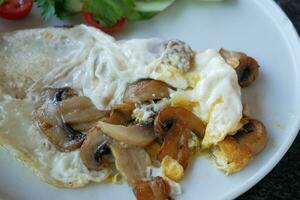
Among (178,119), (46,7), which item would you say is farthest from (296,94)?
(46,7)

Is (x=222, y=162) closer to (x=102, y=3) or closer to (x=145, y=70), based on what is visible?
(x=145, y=70)

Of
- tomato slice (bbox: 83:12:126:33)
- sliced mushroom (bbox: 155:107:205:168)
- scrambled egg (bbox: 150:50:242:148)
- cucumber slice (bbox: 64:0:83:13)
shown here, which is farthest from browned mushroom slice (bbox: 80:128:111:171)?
cucumber slice (bbox: 64:0:83:13)

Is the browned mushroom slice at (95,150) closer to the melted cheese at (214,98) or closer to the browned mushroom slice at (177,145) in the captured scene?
the browned mushroom slice at (177,145)

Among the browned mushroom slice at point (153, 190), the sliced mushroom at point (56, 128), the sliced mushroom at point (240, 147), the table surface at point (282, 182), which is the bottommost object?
the table surface at point (282, 182)

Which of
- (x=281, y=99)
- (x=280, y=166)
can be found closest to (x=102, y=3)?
(x=281, y=99)

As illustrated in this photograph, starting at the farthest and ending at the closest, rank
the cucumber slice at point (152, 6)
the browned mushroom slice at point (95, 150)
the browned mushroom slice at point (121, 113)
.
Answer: the cucumber slice at point (152, 6)
the browned mushroom slice at point (121, 113)
the browned mushroom slice at point (95, 150)

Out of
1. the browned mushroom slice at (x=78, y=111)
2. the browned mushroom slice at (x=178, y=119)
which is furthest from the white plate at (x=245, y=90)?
the browned mushroom slice at (x=78, y=111)

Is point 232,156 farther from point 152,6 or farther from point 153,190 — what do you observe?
point 152,6
